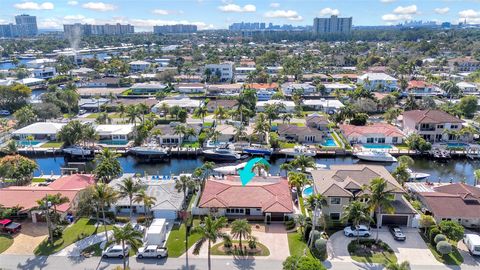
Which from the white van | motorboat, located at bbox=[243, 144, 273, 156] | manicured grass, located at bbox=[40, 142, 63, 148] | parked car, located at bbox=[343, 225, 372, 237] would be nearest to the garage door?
parked car, located at bbox=[343, 225, 372, 237]

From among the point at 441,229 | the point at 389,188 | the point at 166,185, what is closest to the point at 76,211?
the point at 166,185

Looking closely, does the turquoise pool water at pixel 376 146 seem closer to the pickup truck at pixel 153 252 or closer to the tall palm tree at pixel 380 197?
the tall palm tree at pixel 380 197

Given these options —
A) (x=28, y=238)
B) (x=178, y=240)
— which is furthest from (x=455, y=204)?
(x=28, y=238)

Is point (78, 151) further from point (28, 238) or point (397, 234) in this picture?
point (397, 234)

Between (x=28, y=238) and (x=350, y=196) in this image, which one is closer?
(x=28, y=238)

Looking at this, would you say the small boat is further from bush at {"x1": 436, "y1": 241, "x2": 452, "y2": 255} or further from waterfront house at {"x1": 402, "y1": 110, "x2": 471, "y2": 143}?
waterfront house at {"x1": 402, "y1": 110, "x2": 471, "y2": 143}

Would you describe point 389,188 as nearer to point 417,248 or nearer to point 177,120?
point 417,248
